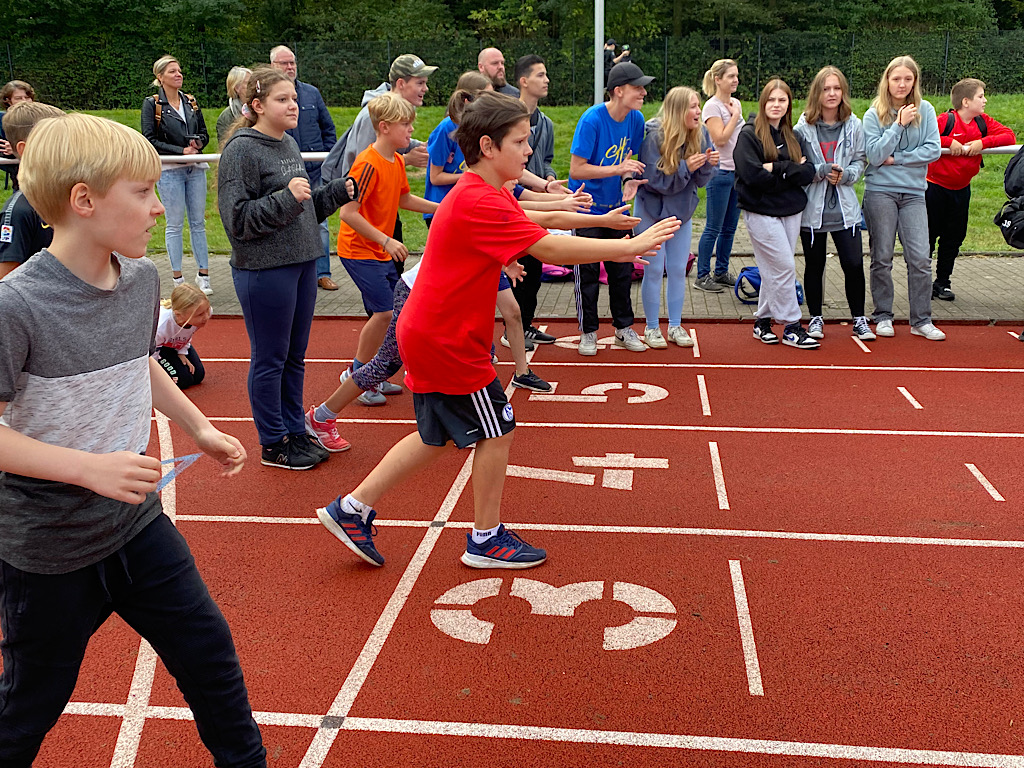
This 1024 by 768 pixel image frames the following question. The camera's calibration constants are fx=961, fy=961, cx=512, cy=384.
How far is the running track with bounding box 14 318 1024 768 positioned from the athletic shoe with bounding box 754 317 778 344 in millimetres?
1632

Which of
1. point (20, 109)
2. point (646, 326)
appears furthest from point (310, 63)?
point (20, 109)

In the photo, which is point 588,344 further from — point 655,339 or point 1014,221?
point 1014,221

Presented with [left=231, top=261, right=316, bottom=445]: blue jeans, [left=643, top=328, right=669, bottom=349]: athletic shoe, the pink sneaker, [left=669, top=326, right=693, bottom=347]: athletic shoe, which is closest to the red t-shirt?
[left=231, top=261, right=316, bottom=445]: blue jeans

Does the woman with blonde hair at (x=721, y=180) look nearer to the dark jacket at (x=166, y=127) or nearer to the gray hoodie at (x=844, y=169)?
the gray hoodie at (x=844, y=169)

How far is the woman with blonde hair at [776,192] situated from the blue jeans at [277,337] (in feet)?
13.3

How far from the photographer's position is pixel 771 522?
4852 mm

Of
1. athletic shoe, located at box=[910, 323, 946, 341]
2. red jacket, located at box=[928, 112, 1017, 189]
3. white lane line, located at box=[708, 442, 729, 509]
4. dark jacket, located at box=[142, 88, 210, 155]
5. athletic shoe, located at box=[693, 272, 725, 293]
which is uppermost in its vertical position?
dark jacket, located at box=[142, 88, 210, 155]

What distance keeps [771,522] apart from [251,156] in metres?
3.30

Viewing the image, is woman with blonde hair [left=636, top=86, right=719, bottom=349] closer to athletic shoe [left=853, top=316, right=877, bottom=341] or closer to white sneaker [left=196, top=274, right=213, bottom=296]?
athletic shoe [left=853, top=316, right=877, bottom=341]

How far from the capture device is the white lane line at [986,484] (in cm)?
512

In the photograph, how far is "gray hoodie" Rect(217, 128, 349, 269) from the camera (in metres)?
5.01

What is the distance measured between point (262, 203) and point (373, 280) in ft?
5.11

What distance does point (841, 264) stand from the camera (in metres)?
8.32

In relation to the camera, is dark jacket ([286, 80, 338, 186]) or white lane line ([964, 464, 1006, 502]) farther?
dark jacket ([286, 80, 338, 186])
